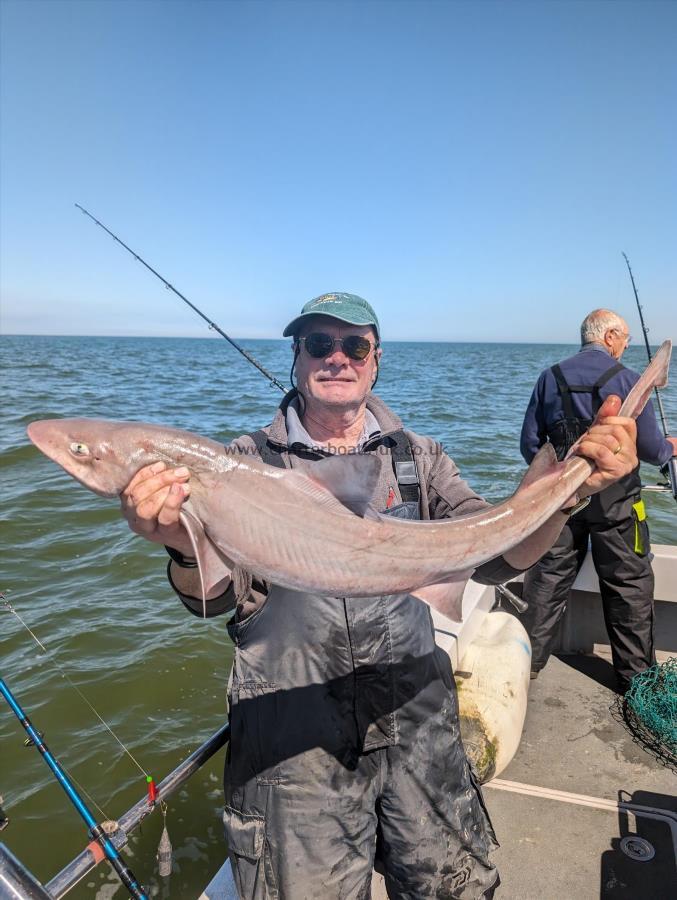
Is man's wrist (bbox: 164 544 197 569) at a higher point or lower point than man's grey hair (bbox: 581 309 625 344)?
lower

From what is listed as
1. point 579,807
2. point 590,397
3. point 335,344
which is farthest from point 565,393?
point 579,807

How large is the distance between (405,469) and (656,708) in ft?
11.1

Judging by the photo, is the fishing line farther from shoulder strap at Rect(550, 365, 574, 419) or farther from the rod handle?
the rod handle

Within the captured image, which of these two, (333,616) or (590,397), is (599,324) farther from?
(333,616)

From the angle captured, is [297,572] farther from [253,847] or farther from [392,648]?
[253,847]

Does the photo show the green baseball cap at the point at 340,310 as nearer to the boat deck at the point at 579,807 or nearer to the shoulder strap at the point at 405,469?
the shoulder strap at the point at 405,469

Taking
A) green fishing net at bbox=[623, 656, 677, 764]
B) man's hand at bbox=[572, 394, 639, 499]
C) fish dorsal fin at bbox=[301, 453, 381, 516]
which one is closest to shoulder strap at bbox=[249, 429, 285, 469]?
fish dorsal fin at bbox=[301, 453, 381, 516]

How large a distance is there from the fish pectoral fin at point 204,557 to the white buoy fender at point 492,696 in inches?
98.1

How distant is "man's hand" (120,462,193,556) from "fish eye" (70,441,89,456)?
0.22m

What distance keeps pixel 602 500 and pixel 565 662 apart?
6.00 ft

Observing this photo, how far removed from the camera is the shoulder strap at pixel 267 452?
3020 millimetres

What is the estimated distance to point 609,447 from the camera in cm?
274

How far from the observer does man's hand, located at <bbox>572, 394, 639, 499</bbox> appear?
273 cm

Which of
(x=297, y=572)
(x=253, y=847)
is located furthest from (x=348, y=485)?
(x=253, y=847)
